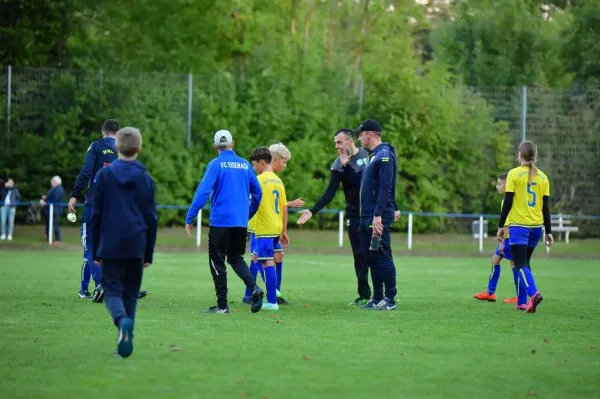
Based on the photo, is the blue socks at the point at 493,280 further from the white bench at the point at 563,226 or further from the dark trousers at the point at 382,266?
the white bench at the point at 563,226

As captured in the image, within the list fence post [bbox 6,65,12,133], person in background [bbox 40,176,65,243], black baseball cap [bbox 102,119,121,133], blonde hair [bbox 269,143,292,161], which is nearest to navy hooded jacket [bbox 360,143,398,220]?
blonde hair [bbox 269,143,292,161]

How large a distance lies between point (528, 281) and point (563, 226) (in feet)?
82.1

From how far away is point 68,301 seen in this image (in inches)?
586

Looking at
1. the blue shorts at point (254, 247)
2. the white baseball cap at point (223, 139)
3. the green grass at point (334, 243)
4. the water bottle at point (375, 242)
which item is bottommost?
the green grass at point (334, 243)

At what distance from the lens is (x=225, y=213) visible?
13.7m

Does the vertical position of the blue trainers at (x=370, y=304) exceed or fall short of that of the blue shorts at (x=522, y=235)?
it falls short

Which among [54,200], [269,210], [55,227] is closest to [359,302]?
[269,210]

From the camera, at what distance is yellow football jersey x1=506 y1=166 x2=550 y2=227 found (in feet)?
48.4

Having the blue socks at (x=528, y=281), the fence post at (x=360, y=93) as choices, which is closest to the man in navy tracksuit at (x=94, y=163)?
the blue socks at (x=528, y=281)

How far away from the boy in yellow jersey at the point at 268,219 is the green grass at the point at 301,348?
0.44 m

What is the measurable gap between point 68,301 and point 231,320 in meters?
2.92

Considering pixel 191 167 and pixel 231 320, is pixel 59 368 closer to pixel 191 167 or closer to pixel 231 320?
pixel 231 320

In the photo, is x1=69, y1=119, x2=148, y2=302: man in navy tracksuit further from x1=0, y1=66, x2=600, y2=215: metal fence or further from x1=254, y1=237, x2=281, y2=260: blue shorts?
x1=0, y1=66, x2=600, y2=215: metal fence

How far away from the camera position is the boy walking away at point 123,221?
32.8 feet
